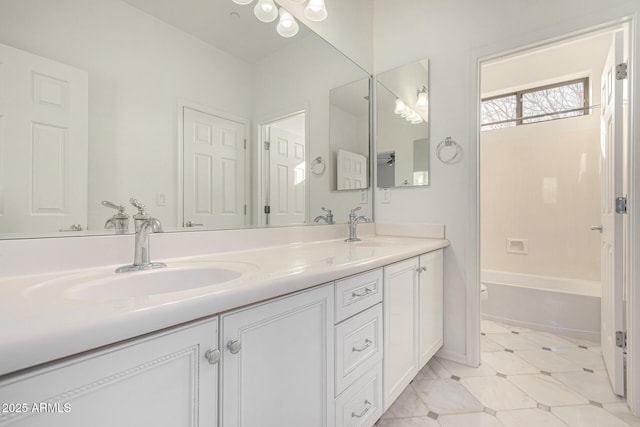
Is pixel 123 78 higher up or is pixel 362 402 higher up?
pixel 123 78

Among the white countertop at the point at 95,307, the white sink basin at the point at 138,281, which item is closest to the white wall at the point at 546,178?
the white countertop at the point at 95,307

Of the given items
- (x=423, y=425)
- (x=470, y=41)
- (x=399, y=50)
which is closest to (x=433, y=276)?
(x=423, y=425)

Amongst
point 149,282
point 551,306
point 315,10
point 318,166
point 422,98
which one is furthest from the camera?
point 551,306

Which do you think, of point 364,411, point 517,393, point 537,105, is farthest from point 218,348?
point 537,105

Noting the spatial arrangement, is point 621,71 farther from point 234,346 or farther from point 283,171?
point 234,346

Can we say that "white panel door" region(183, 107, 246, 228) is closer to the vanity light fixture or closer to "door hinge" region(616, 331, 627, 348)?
the vanity light fixture

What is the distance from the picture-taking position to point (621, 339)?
1473 millimetres

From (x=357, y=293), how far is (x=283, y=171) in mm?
804

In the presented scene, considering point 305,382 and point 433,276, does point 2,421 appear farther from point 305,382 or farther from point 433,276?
point 433,276

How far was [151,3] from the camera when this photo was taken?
1.07m

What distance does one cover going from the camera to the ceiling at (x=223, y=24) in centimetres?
112

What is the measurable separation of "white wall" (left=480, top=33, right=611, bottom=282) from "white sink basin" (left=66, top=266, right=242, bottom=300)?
3.08 meters

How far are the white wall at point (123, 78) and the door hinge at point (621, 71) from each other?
2038 mm

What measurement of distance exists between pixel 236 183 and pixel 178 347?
2.84 feet
